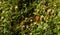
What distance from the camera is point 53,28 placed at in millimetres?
4098

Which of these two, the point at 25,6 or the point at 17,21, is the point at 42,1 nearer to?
the point at 25,6

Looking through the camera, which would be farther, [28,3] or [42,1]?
[28,3]

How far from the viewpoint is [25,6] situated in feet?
16.3

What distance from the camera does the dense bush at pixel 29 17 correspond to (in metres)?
4.14

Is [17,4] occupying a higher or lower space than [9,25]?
higher

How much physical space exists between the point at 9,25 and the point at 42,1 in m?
1.18

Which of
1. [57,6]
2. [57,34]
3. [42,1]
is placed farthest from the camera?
[42,1]

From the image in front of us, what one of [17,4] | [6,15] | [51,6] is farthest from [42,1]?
[6,15]

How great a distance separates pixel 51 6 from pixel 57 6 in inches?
8.0

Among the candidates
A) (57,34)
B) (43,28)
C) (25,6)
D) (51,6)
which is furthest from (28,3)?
(57,34)

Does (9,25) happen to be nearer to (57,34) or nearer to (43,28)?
(43,28)

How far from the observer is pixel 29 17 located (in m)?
4.79

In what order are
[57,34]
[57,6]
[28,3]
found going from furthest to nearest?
[28,3]
[57,6]
[57,34]

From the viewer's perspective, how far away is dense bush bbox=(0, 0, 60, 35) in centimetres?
414
